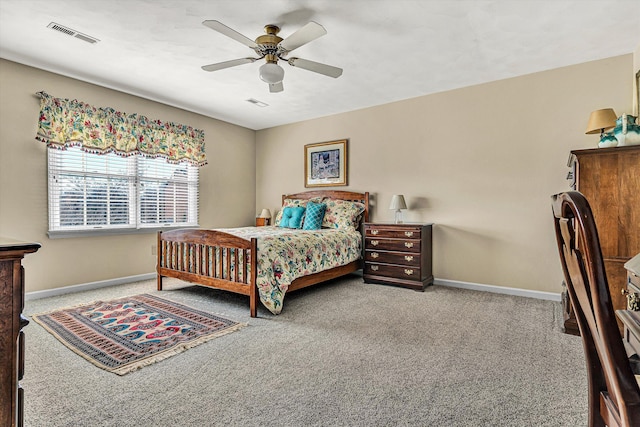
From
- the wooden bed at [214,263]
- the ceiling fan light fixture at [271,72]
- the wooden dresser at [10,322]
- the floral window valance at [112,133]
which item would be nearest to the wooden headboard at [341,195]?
the wooden bed at [214,263]

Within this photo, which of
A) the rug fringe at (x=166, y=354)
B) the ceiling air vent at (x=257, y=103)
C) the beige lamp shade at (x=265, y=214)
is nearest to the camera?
the rug fringe at (x=166, y=354)

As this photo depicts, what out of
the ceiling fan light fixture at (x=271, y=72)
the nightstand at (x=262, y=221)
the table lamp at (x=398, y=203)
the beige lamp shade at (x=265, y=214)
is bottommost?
the nightstand at (x=262, y=221)

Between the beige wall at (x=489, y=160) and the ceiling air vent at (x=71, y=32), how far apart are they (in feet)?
10.5

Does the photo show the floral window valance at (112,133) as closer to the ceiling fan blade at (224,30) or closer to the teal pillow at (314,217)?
the teal pillow at (314,217)

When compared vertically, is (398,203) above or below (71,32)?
below

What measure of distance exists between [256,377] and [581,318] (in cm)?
160

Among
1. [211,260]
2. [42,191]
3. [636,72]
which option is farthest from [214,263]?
[636,72]

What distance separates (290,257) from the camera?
127 inches

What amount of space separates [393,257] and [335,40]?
2485mm

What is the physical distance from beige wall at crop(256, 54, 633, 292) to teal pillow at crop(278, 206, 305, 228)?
879 mm

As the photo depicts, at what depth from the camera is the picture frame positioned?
5016mm

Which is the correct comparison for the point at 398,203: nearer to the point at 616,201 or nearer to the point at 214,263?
the point at 616,201

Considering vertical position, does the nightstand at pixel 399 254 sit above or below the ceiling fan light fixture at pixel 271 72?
below

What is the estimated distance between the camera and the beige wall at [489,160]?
3.43 meters
